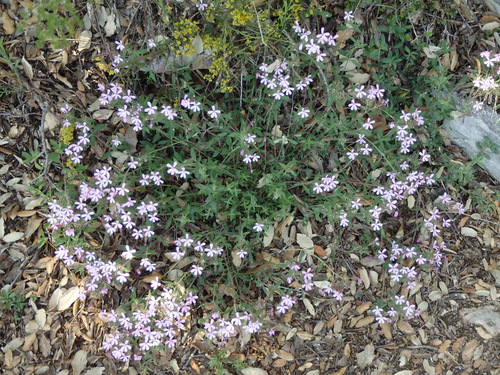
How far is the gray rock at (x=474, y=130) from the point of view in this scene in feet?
13.4

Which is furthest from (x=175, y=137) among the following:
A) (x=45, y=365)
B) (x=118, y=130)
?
(x=45, y=365)

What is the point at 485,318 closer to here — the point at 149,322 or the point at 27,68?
the point at 149,322

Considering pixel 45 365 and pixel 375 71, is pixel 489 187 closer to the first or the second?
pixel 375 71

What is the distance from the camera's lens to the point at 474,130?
413 cm

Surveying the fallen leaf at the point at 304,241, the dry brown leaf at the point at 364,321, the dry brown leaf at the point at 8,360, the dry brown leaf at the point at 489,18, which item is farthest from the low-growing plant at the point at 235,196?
the dry brown leaf at the point at 489,18

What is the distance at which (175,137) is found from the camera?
3.39 m

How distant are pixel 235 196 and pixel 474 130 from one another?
2425 millimetres

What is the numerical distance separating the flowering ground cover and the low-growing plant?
0.02 meters

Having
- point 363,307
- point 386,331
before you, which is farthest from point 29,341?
point 386,331

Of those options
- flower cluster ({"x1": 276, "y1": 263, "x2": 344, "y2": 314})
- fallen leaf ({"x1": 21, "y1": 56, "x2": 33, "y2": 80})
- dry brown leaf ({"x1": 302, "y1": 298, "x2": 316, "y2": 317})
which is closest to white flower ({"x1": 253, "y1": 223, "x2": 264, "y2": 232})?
flower cluster ({"x1": 276, "y1": 263, "x2": 344, "y2": 314})

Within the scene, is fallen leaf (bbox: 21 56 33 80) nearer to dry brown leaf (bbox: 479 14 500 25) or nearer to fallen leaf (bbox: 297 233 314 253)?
fallen leaf (bbox: 297 233 314 253)

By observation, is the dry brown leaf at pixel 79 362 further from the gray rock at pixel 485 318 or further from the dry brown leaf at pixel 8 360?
the gray rock at pixel 485 318

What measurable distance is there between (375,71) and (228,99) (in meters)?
1.39

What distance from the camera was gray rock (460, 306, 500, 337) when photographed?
4.28 metres
